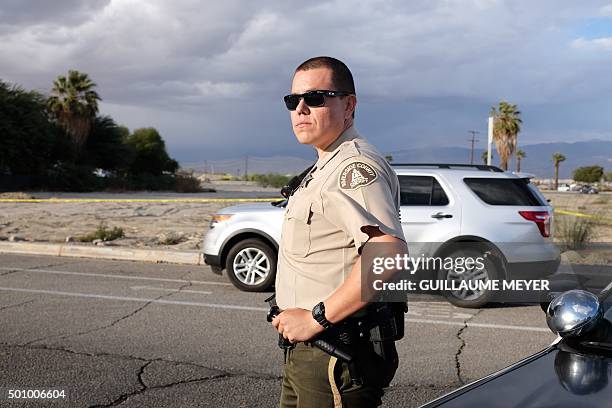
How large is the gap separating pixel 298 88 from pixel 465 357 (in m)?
3.97

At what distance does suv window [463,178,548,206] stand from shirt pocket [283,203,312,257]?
616cm

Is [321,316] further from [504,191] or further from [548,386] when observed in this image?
[504,191]

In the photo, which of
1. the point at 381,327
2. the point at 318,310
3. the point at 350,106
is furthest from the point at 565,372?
the point at 350,106

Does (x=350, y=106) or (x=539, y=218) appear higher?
(x=350, y=106)

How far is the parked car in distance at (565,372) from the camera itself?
2.05 metres

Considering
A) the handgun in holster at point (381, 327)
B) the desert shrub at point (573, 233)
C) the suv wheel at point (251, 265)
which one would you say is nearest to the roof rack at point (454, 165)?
the suv wheel at point (251, 265)

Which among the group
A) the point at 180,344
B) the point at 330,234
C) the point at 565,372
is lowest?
the point at 180,344

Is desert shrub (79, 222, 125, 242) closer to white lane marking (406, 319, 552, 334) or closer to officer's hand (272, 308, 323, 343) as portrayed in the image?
white lane marking (406, 319, 552, 334)

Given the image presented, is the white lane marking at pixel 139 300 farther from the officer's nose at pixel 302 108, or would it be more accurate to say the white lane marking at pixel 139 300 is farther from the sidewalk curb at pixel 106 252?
the officer's nose at pixel 302 108

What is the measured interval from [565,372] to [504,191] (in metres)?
5.92

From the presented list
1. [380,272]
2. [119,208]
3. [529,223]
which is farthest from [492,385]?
[119,208]

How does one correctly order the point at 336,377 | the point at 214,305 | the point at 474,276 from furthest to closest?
the point at 474,276 → the point at 214,305 → the point at 336,377

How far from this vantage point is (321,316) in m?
2.00

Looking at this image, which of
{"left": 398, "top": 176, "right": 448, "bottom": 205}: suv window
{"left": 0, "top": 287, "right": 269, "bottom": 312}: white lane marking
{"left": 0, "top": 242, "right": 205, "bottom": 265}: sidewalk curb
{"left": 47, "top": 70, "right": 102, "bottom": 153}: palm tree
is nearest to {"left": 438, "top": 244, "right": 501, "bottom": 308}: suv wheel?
{"left": 398, "top": 176, "right": 448, "bottom": 205}: suv window
